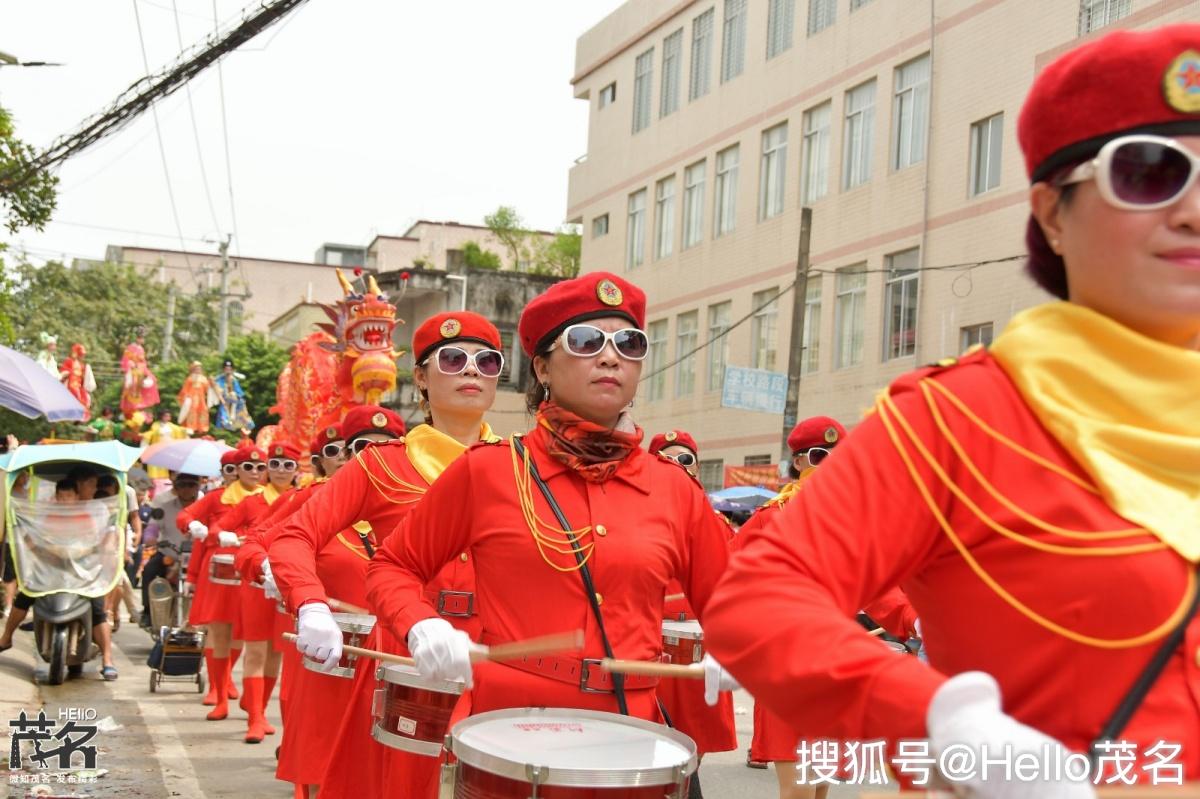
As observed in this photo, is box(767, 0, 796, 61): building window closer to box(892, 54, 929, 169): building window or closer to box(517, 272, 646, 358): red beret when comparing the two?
box(892, 54, 929, 169): building window

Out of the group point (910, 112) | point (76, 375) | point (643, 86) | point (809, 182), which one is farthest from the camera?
point (643, 86)

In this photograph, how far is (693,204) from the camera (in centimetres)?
3275

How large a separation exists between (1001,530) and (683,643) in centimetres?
371

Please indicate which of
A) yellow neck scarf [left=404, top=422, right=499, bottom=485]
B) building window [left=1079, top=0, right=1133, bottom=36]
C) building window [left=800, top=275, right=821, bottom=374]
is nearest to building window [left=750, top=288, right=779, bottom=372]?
building window [left=800, top=275, right=821, bottom=374]

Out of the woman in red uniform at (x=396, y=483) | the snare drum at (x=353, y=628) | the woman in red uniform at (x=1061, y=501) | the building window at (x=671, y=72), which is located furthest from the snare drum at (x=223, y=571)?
the building window at (x=671, y=72)

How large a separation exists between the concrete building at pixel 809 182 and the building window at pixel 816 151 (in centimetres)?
4

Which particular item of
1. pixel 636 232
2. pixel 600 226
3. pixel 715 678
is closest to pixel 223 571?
pixel 715 678

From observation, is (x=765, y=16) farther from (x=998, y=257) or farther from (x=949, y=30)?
(x=998, y=257)

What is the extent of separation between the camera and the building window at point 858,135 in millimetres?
25828

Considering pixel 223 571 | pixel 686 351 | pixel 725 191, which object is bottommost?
pixel 223 571

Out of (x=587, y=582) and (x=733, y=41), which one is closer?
(x=587, y=582)

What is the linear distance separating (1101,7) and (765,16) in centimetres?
1028

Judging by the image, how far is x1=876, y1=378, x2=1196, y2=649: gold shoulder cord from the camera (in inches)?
79.5

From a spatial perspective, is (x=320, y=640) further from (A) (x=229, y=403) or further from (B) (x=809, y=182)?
(A) (x=229, y=403)
